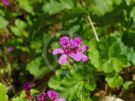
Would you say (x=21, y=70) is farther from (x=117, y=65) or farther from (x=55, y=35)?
(x=117, y=65)

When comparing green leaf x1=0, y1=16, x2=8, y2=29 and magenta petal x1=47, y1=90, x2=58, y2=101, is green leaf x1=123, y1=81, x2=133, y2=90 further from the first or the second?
green leaf x1=0, y1=16, x2=8, y2=29

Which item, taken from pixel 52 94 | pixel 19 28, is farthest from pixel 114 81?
pixel 19 28

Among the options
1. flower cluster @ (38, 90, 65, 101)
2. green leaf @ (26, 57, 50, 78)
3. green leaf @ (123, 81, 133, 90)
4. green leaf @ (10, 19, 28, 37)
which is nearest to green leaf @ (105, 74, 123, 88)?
green leaf @ (123, 81, 133, 90)

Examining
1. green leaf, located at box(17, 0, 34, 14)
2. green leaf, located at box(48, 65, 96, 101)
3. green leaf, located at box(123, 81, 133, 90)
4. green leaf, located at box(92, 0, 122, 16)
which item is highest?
green leaf, located at box(17, 0, 34, 14)

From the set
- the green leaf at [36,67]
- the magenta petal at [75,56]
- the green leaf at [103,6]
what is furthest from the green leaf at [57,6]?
the magenta petal at [75,56]

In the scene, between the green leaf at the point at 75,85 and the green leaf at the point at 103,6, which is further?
the green leaf at the point at 103,6

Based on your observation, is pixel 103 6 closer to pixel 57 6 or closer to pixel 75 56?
pixel 57 6

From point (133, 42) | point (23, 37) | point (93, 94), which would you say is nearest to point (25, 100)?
point (93, 94)

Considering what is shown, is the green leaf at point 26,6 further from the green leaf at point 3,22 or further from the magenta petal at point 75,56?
the magenta petal at point 75,56
